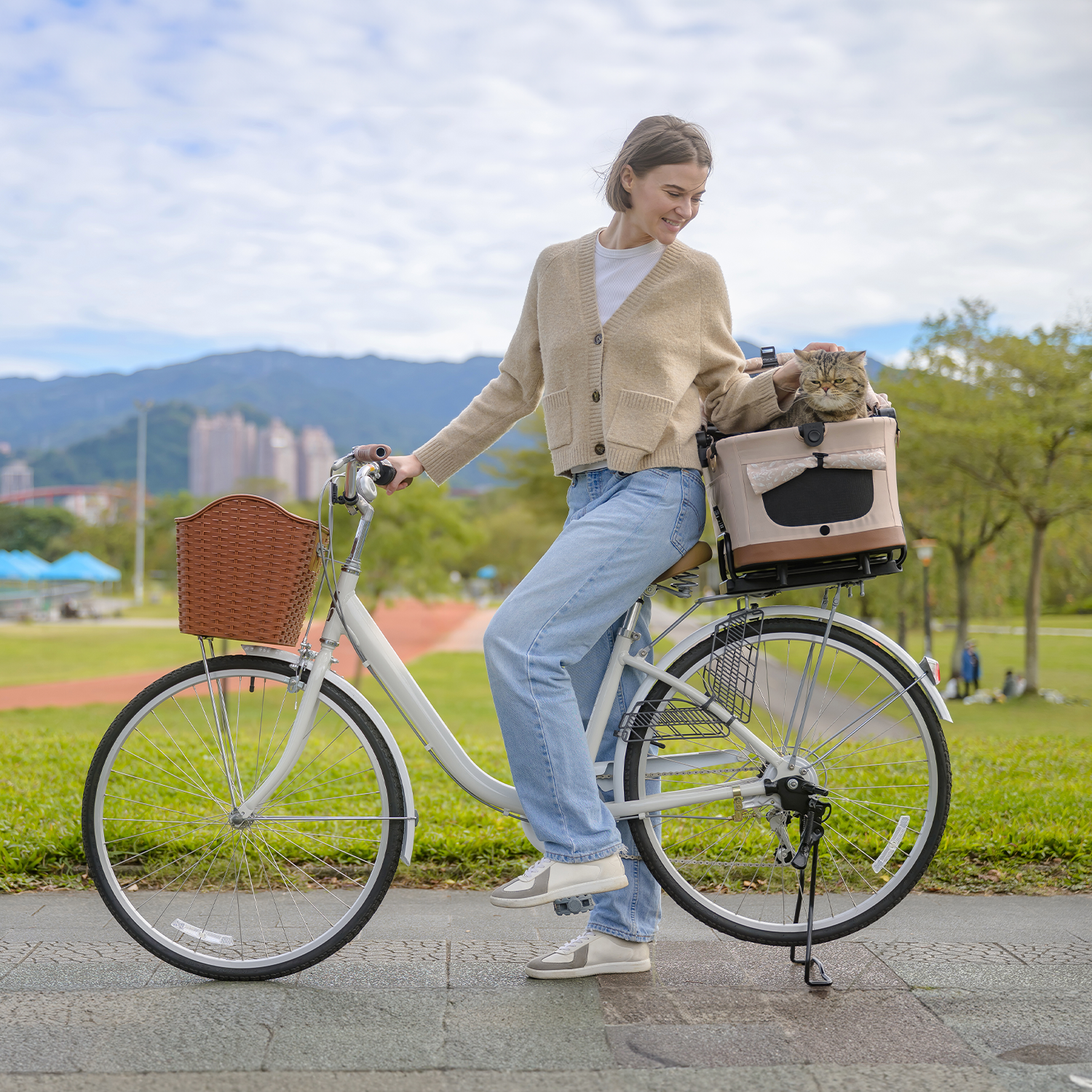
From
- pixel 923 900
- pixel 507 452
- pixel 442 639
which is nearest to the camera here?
pixel 923 900

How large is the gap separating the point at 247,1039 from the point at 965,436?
24.1 meters

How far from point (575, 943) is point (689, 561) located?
971 millimetres

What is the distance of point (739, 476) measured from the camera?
8.20 feet

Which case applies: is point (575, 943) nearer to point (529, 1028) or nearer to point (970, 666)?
point (529, 1028)

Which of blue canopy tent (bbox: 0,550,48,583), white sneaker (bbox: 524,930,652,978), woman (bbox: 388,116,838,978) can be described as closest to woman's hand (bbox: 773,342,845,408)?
woman (bbox: 388,116,838,978)

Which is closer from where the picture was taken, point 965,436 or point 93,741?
point 93,741

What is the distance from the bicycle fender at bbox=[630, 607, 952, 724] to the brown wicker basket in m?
0.89

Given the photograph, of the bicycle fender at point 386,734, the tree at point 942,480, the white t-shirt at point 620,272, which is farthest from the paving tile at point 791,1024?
the tree at point 942,480

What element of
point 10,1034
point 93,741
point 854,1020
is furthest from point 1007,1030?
point 93,741

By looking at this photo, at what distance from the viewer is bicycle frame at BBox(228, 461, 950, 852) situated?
8.54ft

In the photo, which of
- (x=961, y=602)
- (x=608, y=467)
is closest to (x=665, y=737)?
(x=608, y=467)

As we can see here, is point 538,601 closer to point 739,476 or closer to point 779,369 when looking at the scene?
point 739,476

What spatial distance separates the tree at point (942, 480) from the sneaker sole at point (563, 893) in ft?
71.8

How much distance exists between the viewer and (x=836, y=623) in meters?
2.66
